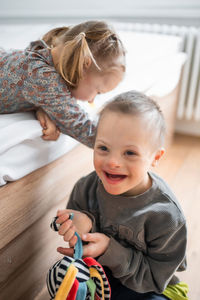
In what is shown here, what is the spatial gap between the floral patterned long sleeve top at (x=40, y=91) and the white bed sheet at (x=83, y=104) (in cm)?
5

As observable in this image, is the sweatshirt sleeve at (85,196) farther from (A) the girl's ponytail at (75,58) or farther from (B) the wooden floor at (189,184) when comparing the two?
(B) the wooden floor at (189,184)

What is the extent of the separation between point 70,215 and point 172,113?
1.35 meters

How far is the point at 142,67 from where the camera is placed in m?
1.37

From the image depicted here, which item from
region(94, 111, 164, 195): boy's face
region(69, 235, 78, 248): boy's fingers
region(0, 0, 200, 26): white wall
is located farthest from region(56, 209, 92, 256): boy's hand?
region(0, 0, 200, 26): white wall

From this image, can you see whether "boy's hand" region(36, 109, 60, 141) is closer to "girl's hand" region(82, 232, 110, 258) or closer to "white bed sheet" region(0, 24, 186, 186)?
"white bed sheet" region(0, 24, 186, 186)

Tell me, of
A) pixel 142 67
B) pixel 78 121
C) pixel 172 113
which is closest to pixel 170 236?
pixel 78 121

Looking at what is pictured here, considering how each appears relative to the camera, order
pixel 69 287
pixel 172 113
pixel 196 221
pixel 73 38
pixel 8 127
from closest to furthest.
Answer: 1. pixel 69 287
2. pixel 8 127
3. pixel 73 38
4. pixel 196 221
5. pixel 172 113

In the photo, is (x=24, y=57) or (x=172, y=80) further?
(x=172, y=80)

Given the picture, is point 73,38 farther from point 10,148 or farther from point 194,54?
point 194,54

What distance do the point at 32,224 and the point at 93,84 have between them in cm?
40

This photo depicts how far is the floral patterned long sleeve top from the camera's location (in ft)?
2.71

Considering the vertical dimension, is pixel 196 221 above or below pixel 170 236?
below

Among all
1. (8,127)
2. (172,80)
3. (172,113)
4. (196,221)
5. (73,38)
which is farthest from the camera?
(172,113)

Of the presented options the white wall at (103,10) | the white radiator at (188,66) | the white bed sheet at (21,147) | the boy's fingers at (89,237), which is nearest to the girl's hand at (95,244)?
the boy's fingers at (89,237)
